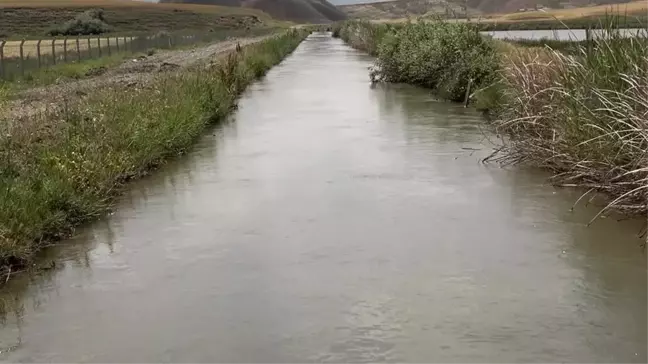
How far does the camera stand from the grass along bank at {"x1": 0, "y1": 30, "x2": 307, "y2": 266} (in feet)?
26.3

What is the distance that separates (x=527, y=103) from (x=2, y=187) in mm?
7163

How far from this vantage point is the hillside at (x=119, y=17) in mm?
90438

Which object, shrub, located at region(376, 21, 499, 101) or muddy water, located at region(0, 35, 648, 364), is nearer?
muddy water, located at region(0, 35, 648, 364)

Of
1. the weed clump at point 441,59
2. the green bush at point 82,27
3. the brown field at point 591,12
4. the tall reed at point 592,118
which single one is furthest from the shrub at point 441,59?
the green bush at point 82,27

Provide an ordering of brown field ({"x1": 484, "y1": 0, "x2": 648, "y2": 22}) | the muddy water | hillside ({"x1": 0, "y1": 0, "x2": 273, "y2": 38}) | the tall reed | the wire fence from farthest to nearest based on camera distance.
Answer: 1. hillside ({"x1": 0, "y1": 0, "x2": 273, "y2": 38})
2. the wire fence
3. brown field ({"x1": 484, "y1": 0, "x2": 648, "y2": 22})
4. the tall reed
5. the muddy water

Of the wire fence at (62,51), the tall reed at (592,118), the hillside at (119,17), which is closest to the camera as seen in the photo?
the tall reed at (592,118)

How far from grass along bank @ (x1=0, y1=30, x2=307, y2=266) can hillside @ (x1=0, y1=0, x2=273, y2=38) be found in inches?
2794

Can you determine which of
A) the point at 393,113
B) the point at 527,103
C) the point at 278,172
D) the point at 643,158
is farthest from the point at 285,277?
the point at 393,113

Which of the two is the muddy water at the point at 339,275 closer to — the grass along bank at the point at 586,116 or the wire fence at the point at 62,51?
the grass along bank at the point at 586,116

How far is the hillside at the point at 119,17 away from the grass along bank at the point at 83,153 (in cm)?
7096

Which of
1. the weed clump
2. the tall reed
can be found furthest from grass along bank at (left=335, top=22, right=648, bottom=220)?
the weed clump

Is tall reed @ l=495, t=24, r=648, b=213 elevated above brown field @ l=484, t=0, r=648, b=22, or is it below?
below

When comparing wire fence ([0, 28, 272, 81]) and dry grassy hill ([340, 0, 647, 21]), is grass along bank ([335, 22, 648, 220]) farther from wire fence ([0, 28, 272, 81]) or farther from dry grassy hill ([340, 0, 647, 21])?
wire fence ([0, 28, 272, 81])

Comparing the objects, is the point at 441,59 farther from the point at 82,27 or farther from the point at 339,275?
the point at 82,27
